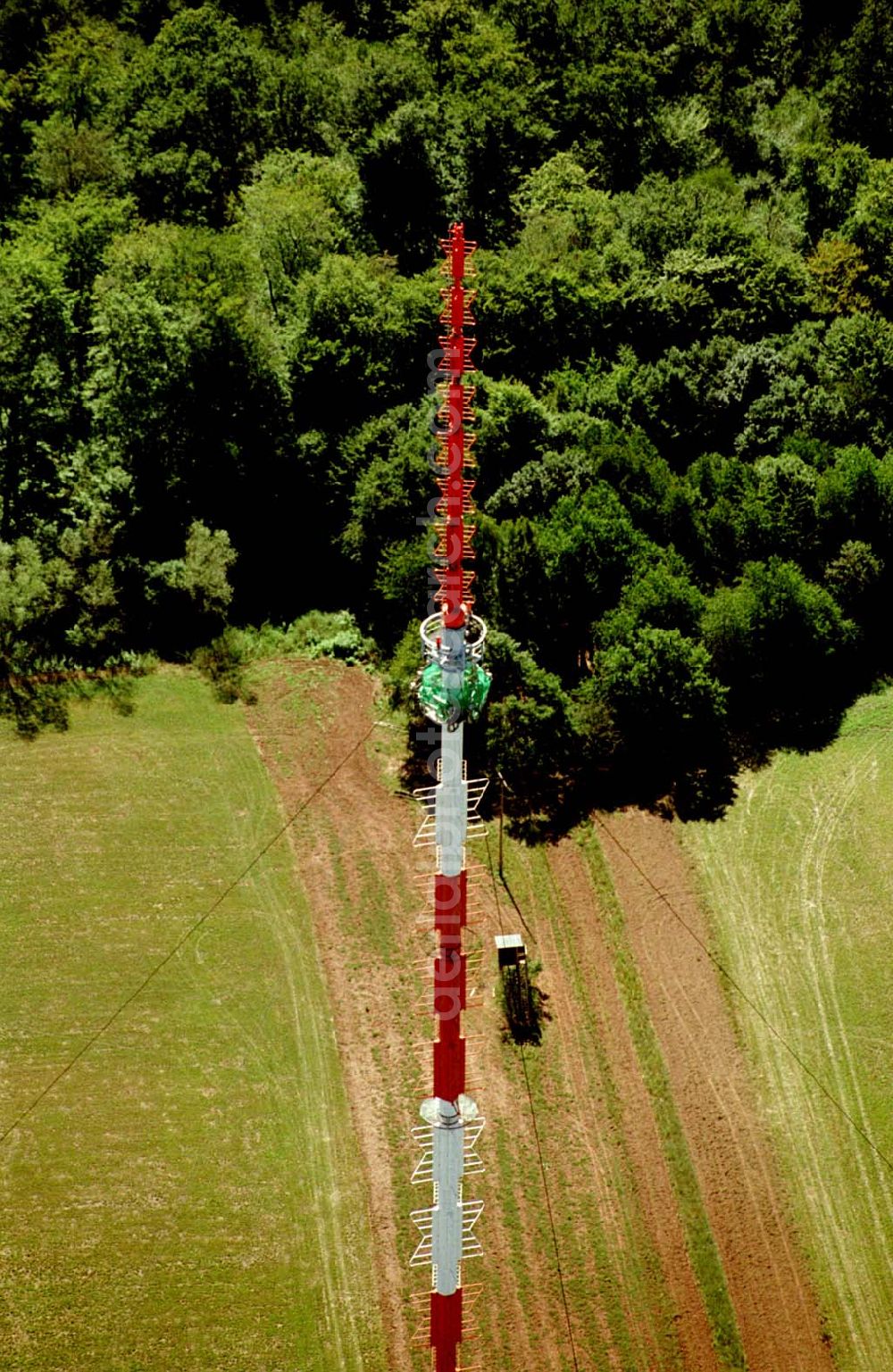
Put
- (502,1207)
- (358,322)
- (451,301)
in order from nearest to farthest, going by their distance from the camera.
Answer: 1. (451,301)
2. (502,1207)
3. (358,322)

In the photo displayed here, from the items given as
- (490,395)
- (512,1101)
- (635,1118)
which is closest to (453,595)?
(512,1101)

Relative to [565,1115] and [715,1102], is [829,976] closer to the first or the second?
[715,1102]

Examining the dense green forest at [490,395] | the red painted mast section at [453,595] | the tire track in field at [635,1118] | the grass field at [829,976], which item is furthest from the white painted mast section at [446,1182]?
the dense green forest at [490,395]

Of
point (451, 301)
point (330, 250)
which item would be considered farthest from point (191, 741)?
point (451, 301)

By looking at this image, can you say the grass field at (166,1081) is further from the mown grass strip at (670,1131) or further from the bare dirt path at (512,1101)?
the mown grass strip at (670,1131)

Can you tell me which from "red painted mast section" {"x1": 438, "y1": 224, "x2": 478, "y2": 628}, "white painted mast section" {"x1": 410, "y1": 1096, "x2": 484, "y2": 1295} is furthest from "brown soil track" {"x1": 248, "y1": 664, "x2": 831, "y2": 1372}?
"red painted mast section" {"x1": 438, "y1": 224, "x2": 478, "y2": 628}

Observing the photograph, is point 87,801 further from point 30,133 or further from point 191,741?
point 30,133
